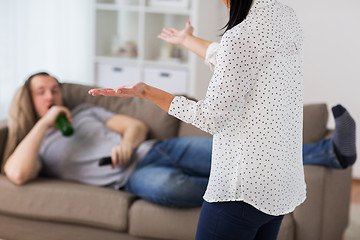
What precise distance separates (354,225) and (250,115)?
204 cm

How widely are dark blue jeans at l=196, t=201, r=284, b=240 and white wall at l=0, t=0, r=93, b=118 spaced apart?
2.87 meters

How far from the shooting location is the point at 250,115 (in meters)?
1.15

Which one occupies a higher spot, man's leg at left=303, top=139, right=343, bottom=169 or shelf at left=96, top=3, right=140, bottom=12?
shelf at left=96, top=3, right=140, bottom=12

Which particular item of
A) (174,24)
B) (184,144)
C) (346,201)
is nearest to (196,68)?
(174,24)

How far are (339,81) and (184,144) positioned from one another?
1785 millimetres

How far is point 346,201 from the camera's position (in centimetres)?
237

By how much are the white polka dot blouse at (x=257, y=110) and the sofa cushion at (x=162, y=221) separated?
33.6 inches

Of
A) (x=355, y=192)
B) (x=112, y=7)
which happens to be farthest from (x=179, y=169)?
(x=112, y=7)

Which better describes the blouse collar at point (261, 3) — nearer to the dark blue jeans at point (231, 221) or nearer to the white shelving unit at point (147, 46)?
the dark blue jeans at point (231, 221)

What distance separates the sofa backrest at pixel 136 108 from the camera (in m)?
2.56

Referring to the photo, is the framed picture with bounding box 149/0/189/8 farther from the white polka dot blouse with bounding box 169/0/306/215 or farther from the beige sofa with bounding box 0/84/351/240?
the white polka dot blouse with bounding box 169/0/306/215

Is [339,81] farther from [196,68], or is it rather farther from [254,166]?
[254,166]

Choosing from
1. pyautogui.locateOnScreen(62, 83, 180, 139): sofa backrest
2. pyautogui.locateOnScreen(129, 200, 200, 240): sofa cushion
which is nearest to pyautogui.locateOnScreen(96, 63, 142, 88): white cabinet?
pyautogui.locateOnScreen(62, 83, 180, 139): sofa backrest

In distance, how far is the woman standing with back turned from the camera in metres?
1.11
